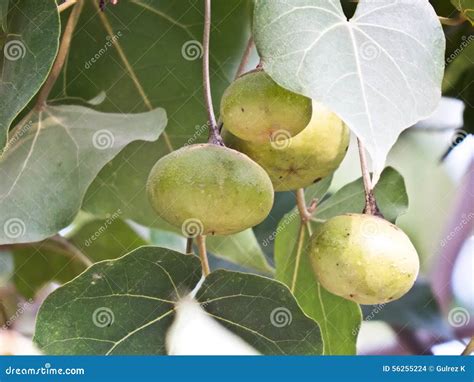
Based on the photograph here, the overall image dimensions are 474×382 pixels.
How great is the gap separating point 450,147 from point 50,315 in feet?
1.89

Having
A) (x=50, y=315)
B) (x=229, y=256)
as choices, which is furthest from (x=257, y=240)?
(x=50, y=315)

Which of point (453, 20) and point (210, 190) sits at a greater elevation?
point (210, 190)

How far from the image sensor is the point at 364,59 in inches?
27.9

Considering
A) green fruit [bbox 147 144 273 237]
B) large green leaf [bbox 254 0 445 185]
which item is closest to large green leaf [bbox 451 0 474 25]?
large green leaf [bbox 254 0 445 185]

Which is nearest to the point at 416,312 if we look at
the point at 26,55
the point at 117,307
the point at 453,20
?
the point at 453,20

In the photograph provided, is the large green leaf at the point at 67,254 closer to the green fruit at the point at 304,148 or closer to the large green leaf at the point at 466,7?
the green fruit at the point at 304,148

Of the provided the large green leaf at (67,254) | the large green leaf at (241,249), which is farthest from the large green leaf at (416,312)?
the large green leaf at (67,254)

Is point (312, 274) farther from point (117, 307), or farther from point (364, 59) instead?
point (364, 59)

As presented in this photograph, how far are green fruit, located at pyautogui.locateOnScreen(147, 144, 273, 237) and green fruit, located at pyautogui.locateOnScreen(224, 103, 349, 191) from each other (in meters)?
0.09

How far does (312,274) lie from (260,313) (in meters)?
0.20

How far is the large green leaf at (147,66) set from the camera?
3.46 feet

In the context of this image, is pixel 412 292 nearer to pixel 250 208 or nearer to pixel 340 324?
pixel 340 324

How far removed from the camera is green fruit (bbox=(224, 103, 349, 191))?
85 cm

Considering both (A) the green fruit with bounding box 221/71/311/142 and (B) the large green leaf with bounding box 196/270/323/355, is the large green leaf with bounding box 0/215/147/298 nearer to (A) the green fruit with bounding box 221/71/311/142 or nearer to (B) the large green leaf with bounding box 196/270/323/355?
(B) the large green leaf with bounding box 196/270/323/355
